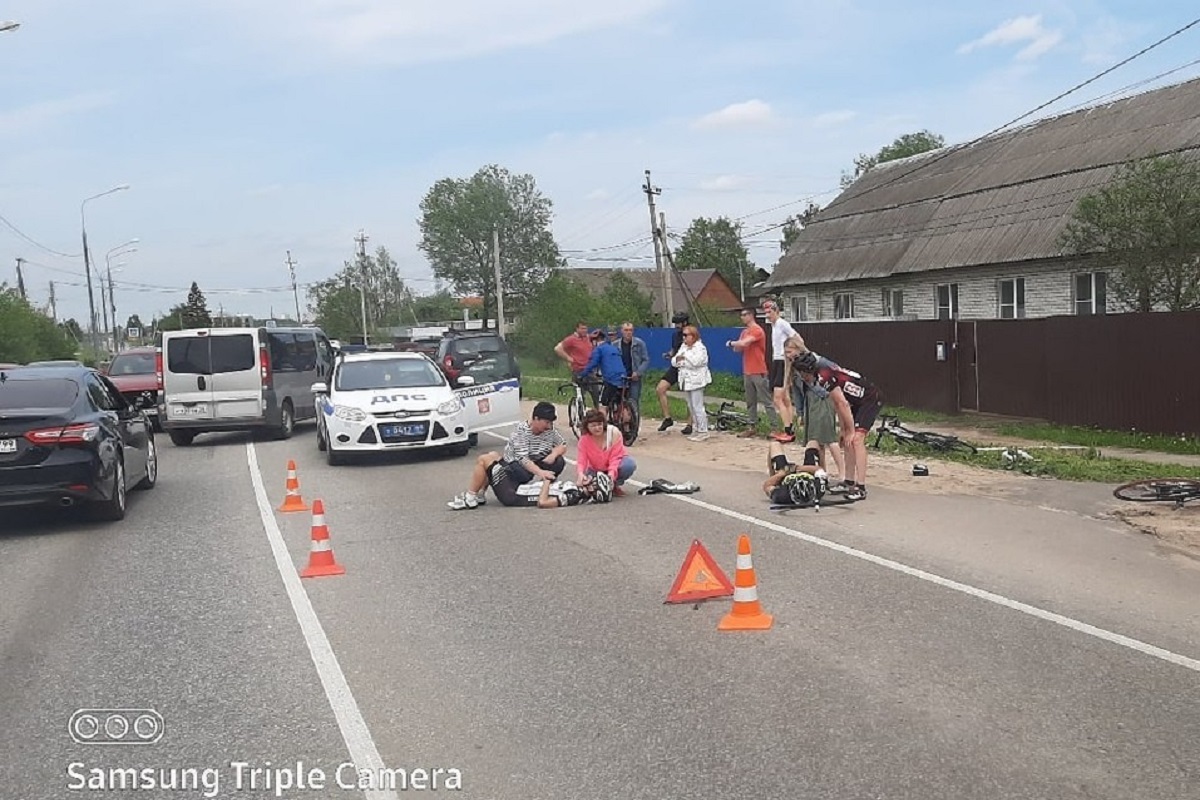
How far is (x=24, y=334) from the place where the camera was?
52.8 meters

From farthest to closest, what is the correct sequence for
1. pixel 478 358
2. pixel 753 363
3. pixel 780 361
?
pixel 478 358, pixel 753 363, pixel 780 361

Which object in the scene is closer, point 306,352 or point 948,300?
point 306,352

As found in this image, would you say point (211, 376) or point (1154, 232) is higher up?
point (1154, 232)

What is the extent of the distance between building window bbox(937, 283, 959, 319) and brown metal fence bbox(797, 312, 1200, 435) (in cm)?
717

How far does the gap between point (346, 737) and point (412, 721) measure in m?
0.31

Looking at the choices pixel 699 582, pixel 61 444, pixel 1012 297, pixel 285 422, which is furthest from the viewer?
pixel 1012 297

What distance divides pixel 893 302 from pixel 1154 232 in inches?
610

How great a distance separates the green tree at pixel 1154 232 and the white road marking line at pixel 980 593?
10555 millimetres

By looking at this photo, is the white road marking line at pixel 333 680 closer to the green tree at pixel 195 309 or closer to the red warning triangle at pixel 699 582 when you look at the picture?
the red warning triangle at pixel 699 582

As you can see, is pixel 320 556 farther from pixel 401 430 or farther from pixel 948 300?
pixel 948 300

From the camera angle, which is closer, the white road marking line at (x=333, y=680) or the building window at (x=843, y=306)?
the white road marking line at (x=333, y=680)

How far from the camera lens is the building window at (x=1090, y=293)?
25359 mm

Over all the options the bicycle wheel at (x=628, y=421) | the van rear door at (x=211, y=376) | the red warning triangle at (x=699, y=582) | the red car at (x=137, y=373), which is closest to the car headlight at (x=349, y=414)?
→ the bicycle wheel at (x=628, y=421)

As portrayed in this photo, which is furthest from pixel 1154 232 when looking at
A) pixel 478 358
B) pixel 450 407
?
pixel 478 358
